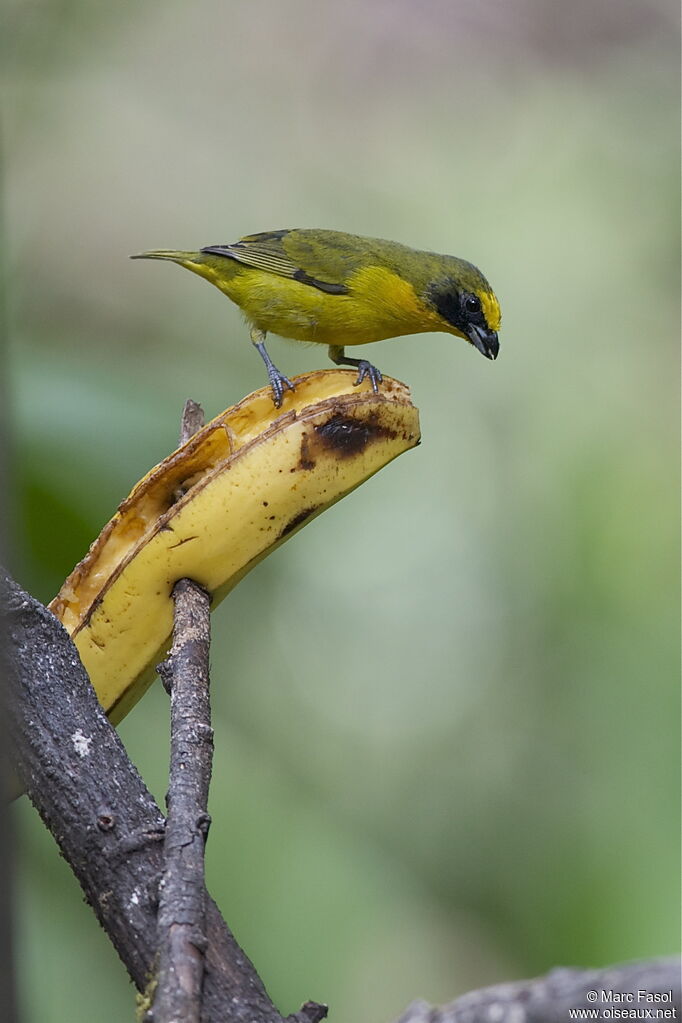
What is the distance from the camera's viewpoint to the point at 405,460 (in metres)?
4.34

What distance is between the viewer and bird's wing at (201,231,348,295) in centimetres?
388

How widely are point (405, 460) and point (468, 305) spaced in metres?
0.76

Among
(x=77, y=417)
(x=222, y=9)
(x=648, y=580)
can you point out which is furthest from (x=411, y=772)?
(x=222, y=9)

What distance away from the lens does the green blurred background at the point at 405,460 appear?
351cm

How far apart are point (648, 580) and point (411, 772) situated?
1099 millimetres

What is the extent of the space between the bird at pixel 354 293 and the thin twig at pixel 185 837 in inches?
72.5

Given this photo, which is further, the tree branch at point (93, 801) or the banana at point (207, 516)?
the banana at point (207, 516)

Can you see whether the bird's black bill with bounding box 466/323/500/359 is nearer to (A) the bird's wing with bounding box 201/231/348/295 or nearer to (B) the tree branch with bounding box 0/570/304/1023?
(A) the bird's wing with bounding box 201/231/348/295

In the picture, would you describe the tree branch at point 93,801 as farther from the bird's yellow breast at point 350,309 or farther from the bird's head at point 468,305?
the bird's head at point 468,305

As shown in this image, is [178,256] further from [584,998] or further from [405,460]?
[584,998]

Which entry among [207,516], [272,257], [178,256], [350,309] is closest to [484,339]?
[350,309]

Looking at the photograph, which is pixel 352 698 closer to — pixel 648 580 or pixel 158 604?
pixel 648 580

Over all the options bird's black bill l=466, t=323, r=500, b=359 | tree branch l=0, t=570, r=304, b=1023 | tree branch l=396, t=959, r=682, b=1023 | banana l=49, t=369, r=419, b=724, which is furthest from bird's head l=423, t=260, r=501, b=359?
tree branch l=396, t=959, r=682, b=1023

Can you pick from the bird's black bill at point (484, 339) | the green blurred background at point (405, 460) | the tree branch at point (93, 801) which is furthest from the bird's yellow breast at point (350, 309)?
the tree branch at point (93, 801)
